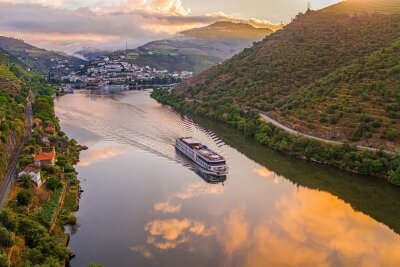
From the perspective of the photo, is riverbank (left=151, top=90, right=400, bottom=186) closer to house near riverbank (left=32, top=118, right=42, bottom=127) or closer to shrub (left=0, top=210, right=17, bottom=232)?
house near riverbank (left=32, top=118, right=42, bottom=127)

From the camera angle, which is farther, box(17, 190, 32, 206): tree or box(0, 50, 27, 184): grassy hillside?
box(0, 50, 27, 184): grassy hillside

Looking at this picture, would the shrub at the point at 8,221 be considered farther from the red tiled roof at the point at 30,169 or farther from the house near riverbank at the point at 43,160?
the house near riverbank at the point at 43,160

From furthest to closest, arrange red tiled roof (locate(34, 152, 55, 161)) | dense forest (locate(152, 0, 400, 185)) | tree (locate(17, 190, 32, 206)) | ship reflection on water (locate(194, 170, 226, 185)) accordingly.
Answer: dense forest (locate(152, 0, 400, 185))
ship reflection on water (locate(194, 170, 226, 185))
red tiled roof (locate(34, 152, 55, 161))
tree (locate(17, 190, 32, 206))

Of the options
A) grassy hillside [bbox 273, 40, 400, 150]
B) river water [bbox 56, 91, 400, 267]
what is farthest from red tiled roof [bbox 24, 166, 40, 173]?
grassy hillside [bbox 273, 40, 400, 150]

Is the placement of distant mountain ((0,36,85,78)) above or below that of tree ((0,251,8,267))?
below

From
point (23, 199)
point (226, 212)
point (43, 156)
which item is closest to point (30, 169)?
point (43, 156)

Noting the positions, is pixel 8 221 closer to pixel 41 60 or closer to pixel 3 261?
pixel 3 261

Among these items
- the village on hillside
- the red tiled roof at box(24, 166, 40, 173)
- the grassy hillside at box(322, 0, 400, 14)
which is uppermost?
the grassy hillside at box(322, 0, 400, 14)

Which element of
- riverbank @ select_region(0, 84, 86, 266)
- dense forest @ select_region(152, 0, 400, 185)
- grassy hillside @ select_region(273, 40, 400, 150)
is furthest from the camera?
grassy hillside @ select_region(273, 40, 400, 150)
